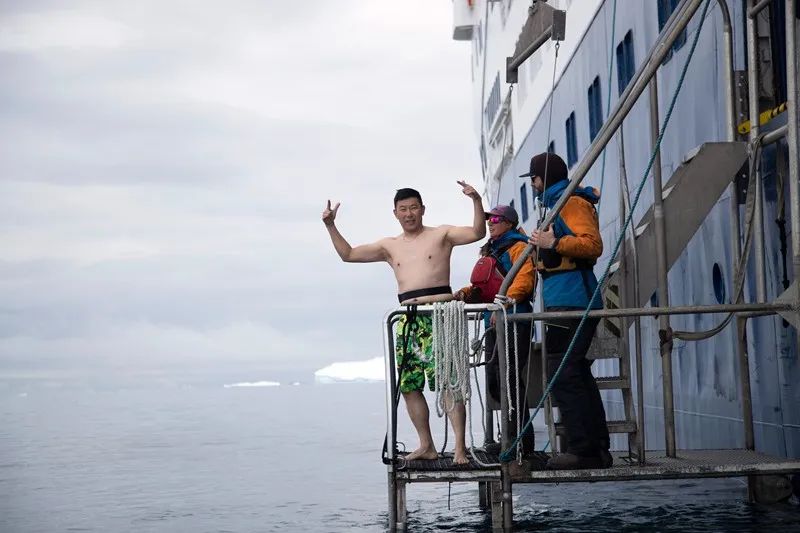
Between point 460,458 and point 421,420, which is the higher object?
point 421,420

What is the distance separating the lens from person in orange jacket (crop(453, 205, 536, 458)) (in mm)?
7349

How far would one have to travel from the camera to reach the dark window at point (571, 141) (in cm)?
1566

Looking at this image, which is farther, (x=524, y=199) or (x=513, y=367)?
(x=524, y=199)

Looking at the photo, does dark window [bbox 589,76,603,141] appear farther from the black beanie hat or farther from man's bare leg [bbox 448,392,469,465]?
man's bare leg [bbox 448,392,469,465]

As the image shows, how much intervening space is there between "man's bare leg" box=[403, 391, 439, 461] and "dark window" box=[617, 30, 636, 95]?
6052 millimetres

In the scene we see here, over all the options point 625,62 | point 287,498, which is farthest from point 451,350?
point 625,62

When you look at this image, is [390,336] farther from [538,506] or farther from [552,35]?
[552,35]

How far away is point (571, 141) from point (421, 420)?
965cm

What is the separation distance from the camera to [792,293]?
6504 mm

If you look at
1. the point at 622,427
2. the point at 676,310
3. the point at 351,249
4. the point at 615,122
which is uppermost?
the point at 615,122

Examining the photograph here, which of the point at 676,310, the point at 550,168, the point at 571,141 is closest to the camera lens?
the point at 676,310

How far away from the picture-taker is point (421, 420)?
7125 mm

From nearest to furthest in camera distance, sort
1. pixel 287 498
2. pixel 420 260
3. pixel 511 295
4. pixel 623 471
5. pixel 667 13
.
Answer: pixel 623 471 → pixel 420 260 → pixel 511 295 → pixel 667 13 → pixel 287 498

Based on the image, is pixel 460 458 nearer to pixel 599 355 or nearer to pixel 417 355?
pixel 417 355
